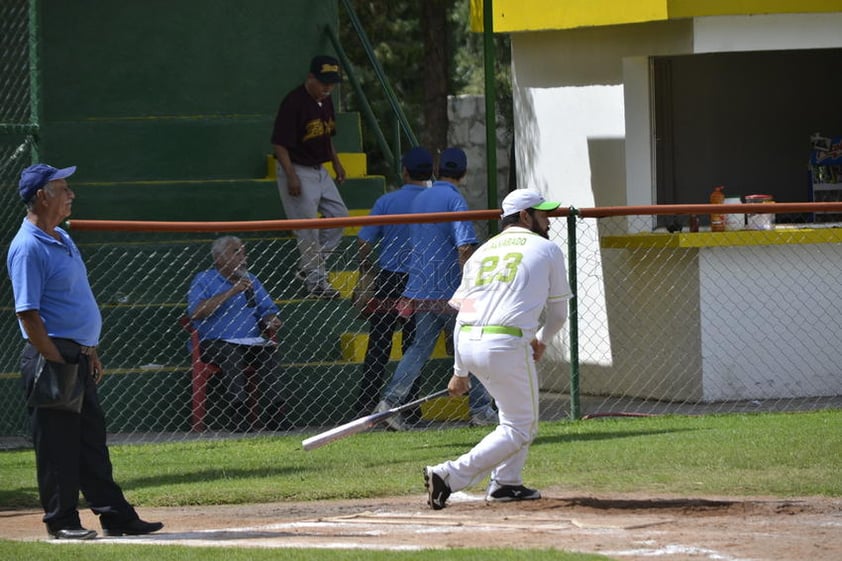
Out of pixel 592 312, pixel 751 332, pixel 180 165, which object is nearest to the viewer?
pixel 751 332

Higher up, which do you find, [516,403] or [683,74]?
[683,74]

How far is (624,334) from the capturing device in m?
14.2

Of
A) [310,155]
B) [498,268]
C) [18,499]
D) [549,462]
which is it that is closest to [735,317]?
[549,462]

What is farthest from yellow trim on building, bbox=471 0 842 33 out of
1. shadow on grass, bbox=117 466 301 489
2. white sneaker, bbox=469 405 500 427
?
shadow on grass, bbox=117 466 301 489

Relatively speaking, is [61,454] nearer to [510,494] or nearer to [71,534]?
[71,534]

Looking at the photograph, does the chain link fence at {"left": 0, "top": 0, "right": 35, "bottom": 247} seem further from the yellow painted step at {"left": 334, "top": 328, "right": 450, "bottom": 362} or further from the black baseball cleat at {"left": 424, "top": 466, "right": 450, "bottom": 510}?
the black baseball cleat at {"left": 424, "top": 466, "right": 450, "bottom": 510}

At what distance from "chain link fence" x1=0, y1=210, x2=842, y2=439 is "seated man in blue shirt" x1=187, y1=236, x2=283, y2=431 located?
15 cm

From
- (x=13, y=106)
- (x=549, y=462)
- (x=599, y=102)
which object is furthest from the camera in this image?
(x=13, y=106)

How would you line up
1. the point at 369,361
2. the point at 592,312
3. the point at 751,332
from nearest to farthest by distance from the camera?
1. the point at 369,361
2. the point at 751,332
3. the point at 592,312

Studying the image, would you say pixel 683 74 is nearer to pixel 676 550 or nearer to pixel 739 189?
pixel 739 189

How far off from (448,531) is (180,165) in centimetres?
Answer: 964

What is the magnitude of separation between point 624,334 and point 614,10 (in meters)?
2.91

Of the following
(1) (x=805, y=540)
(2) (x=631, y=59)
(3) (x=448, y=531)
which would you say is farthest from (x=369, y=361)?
(1) (x=805, y=540)

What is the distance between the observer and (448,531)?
25.1 ft
